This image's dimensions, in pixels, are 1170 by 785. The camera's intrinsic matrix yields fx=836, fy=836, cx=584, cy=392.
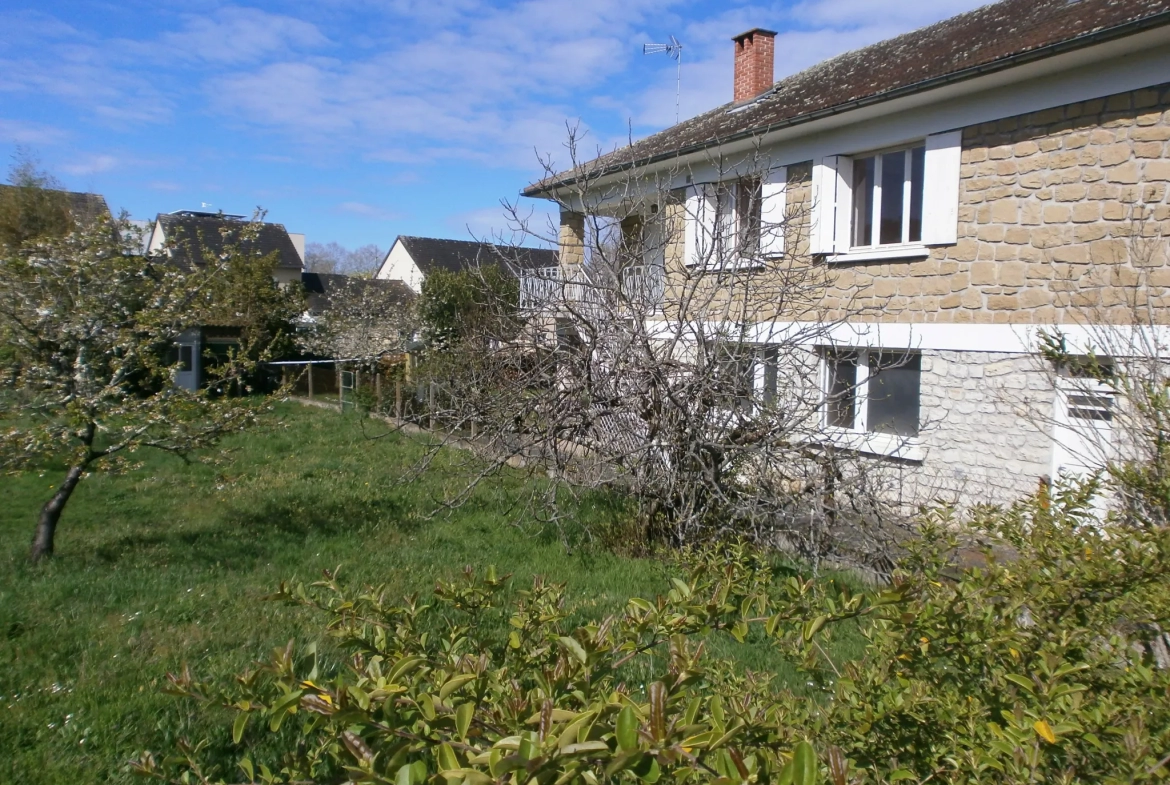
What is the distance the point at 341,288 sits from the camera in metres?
33.4

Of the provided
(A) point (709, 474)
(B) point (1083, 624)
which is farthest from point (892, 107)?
→ (B) point (1083, 624)

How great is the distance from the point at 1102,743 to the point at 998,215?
8622mm

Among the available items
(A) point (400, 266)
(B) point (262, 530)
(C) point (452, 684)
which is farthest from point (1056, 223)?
(A) point (400, 266)

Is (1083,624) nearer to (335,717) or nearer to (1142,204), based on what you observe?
(335,717)

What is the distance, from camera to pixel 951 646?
2.44 meters

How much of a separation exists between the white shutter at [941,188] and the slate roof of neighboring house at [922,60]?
2.50ft

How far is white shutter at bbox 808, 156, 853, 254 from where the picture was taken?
10.8 meters

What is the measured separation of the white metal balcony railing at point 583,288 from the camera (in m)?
7.13

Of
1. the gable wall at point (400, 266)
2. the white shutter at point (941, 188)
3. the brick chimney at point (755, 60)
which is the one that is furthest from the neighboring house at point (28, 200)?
the white shutter at point (941, 188)

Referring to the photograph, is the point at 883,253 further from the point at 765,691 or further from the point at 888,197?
the point at 765,691

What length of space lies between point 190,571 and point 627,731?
21.7 feet

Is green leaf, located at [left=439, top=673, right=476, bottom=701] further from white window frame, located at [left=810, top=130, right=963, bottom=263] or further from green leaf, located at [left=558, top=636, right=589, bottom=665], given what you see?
white window frame, located at [left=810, top=130, right=963, bottom=263]

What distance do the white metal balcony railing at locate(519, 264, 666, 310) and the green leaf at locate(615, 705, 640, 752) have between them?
578 centimetres

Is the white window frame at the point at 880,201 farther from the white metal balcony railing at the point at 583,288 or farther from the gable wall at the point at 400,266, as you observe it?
the gable wall at the point at 400,266
